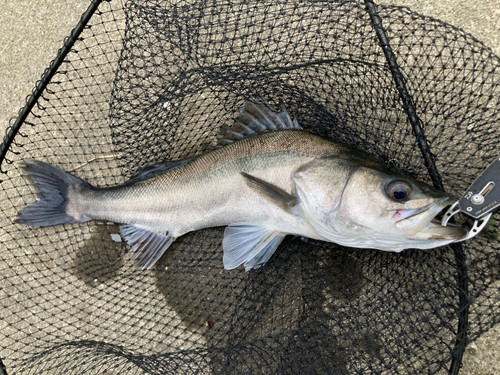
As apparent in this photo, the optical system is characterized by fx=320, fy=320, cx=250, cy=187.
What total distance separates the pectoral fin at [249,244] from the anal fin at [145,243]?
0.49 m

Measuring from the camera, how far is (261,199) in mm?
2080

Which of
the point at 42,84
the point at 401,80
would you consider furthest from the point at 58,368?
the point at 401,80

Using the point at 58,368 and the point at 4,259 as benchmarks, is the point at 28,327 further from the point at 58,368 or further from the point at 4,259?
the point at 4,259

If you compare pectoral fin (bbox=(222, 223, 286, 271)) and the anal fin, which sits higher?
pectoral fin (bbox=(222, 223, 286, 271))

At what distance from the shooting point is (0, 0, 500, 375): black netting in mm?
2123

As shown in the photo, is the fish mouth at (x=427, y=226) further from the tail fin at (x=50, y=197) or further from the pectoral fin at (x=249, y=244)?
the tail fin at (x=50, y=197)

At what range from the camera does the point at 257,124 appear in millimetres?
2227

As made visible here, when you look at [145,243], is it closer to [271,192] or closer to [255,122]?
[271,192]

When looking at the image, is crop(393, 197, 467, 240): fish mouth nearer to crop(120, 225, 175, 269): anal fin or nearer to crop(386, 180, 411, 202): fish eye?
crop(386, 180, 411, 202): fish eye

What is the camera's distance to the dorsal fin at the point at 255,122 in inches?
86.4

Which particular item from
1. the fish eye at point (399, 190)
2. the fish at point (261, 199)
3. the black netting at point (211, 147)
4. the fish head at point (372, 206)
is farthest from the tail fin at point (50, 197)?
the fish eye at point (399, 190)

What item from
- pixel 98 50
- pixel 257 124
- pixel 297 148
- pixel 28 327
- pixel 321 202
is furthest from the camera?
pixel 98 50

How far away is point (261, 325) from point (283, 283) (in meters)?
0.35

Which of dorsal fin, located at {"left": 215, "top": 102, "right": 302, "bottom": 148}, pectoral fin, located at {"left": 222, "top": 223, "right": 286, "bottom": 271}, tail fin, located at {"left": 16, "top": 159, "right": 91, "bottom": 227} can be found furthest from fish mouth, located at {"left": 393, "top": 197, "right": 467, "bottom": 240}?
tail fin, located at {"left": 16, "top": 159, "right": 91, "bottom": 227}
